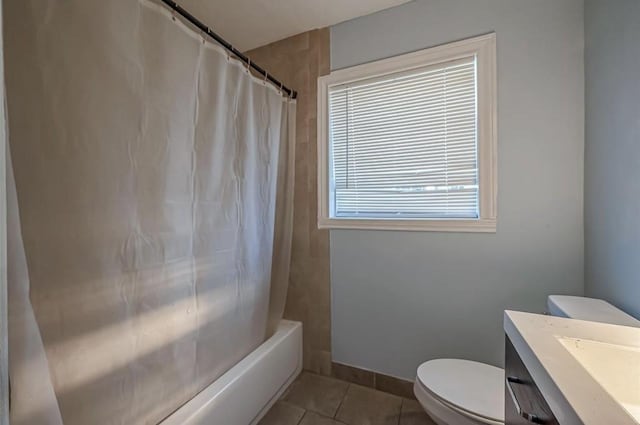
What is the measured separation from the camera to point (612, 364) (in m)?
0.69

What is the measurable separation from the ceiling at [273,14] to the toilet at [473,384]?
5.81ft

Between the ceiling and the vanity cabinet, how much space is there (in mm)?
1854

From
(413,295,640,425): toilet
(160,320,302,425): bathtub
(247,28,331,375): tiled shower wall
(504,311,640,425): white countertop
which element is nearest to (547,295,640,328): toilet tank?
(413,295,640,425): toilet

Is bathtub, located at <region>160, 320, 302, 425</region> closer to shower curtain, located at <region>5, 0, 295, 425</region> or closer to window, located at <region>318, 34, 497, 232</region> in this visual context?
shower curtain, located at <region>5, 0, 295, 425</region>

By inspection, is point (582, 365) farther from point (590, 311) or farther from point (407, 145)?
point (407, 145)

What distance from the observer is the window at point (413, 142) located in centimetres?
146

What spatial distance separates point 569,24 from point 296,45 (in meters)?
1.50

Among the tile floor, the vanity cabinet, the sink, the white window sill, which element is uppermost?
the white window sill

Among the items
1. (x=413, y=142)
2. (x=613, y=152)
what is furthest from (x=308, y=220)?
(x=613, y=152)

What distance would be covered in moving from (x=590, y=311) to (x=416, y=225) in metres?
0.78

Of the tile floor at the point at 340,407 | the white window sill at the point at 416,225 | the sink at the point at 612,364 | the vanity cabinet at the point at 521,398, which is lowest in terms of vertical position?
the tile floor at the point at 340,407

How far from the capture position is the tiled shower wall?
6.10 ft

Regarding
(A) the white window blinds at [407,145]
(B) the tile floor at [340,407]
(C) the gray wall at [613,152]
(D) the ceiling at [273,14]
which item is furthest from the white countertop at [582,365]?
(D) the ceiling at [273,14]

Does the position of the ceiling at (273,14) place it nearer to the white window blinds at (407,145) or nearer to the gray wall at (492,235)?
the gray wall at (492,235)
